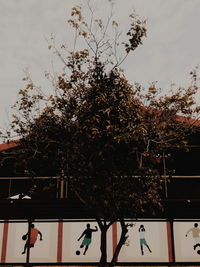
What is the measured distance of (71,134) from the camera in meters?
12.2

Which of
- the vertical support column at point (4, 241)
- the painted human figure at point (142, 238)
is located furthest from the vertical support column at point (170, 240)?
the vertical support column at point (4, 241)

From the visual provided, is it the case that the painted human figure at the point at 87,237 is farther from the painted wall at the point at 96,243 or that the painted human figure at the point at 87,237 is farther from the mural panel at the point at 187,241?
the mural panel at the point at 187,241

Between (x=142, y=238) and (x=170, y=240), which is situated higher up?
(x=142, y=238)

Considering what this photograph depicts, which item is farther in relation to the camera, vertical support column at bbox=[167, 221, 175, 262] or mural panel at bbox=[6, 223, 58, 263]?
mural panel at bbox=[6, 223, 58, 263]

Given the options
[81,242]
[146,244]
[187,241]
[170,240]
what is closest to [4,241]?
[81,242]

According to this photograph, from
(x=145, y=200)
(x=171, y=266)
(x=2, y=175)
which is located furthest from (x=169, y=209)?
(x=2, y=175)

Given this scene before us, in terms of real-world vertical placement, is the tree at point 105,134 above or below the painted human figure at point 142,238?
above

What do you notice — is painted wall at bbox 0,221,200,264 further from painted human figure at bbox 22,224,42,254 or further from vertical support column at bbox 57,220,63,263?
painted human figure at bbox 22,224,42,254

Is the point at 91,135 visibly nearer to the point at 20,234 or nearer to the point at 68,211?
the point at 68,211

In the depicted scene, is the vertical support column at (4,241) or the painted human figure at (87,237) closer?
the painted human figure at (87,237)

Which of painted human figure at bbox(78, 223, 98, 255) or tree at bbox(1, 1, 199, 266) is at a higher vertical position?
tree at bbox(1, 1, 199, 266)

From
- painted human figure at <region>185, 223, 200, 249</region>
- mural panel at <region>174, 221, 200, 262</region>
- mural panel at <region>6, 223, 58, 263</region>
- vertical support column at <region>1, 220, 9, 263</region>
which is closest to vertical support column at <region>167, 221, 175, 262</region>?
mural panel at <region>174, 221, 200, 262</region>

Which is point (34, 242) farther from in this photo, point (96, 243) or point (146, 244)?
point (146, 244)

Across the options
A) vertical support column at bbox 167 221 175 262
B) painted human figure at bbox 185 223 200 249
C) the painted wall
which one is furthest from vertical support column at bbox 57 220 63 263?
painted human figure at bbox 185 223 200 249
